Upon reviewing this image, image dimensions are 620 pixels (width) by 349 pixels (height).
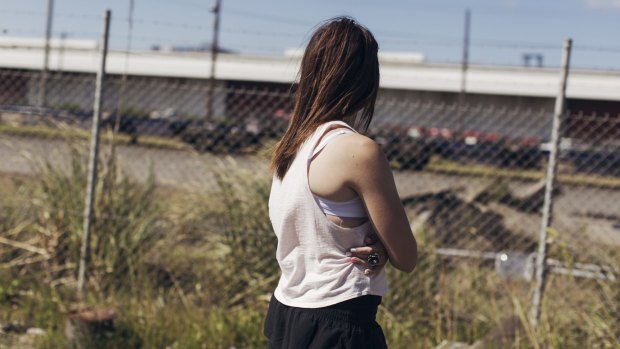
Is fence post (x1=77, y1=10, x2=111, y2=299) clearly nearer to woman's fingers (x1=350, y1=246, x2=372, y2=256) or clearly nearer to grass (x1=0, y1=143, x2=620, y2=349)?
grass (x1=0, y1=143, x2=620, y2=349)

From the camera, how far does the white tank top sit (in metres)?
2.60

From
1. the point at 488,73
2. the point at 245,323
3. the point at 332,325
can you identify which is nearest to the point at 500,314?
the point at 245,323

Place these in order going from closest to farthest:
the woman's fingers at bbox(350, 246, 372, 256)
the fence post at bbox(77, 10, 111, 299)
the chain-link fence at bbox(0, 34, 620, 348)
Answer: the woman's fingers at bbox(350, 246, 372, 256) < the chain-link fence at bbox(0, 34, 620, 348) < the fence post at bbox(77, 10, 111, 299)

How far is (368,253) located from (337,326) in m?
0.24

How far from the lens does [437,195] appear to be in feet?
31.6

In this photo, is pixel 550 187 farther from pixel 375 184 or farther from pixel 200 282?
pixel 375 184

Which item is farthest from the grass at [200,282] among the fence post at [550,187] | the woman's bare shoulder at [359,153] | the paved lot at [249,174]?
the woman's bare shoulder at [359,153]

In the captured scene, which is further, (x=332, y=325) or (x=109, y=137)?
(x=109, y=137)

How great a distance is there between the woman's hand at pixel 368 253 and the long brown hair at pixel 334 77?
356 mm

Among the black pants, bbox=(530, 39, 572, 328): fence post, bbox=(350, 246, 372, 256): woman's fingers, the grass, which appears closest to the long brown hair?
bbox=(350, 246, 372, 256): woman's fingers

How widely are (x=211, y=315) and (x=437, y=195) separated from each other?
4.16m

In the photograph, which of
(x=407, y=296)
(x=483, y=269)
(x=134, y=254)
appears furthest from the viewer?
(x=483, y=269)

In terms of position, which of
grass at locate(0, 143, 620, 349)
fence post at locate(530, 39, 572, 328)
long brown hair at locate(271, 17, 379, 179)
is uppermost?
long brown hair at locate(271, 17, 379, 179)

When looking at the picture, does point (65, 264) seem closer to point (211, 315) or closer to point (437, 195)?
point (211, 315)
